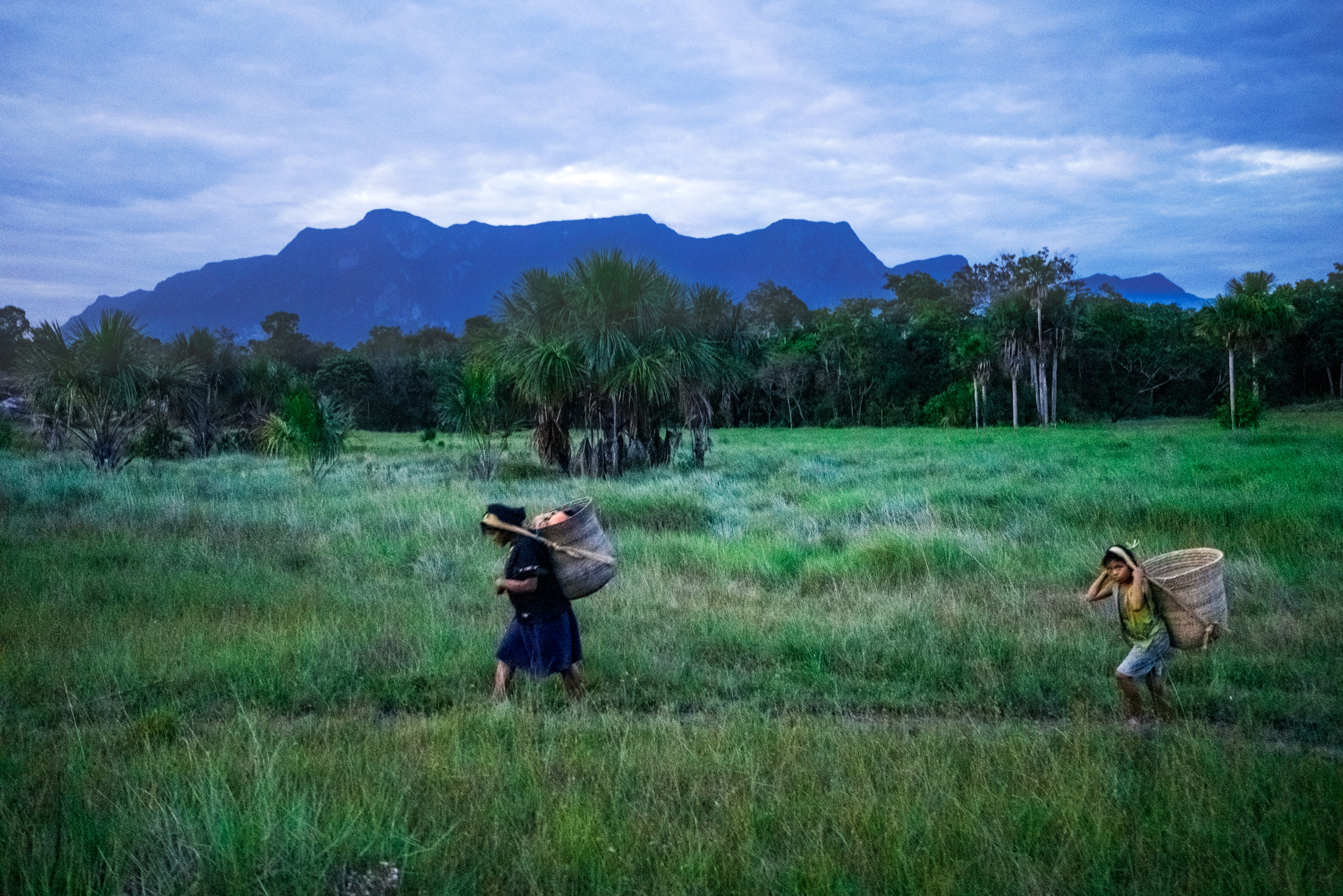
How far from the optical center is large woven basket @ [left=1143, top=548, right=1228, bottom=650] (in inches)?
197

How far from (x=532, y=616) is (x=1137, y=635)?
379 cm

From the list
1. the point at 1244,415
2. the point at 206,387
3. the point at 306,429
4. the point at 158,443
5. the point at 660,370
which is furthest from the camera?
the point at 206,387

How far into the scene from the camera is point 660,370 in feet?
66.6

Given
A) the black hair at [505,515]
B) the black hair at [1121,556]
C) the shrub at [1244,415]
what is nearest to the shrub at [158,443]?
the black hair at [505,515]

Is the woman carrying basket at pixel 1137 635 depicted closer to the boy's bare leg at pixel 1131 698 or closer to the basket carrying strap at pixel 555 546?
the boy's bare leg at pixel 1131 698

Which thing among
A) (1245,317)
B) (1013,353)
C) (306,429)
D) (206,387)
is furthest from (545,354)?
(1013,353)

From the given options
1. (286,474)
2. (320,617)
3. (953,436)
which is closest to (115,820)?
(320,617)

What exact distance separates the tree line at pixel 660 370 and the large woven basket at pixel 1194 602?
15.7 meters

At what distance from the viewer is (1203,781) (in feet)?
13.7

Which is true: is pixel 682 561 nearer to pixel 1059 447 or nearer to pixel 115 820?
pixel 115 820

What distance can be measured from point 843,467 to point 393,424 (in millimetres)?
42845

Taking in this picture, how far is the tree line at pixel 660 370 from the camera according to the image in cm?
2133

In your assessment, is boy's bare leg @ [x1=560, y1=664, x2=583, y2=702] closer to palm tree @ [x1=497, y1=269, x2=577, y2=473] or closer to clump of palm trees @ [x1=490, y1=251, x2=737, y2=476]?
clump of palm trees @ [x1=490, y1=251, x2=737, y2=476]

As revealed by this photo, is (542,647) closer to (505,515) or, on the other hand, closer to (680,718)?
(505,515)
